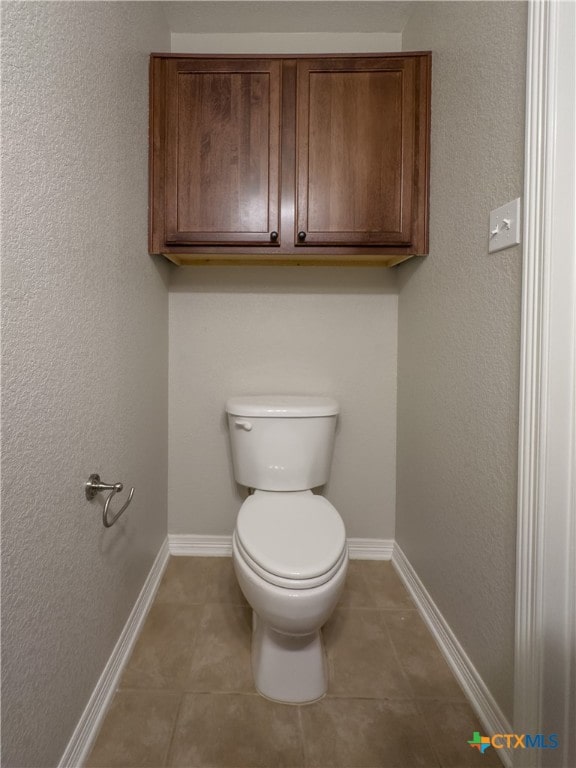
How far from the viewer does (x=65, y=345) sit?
84cm

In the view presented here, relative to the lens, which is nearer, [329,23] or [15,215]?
[15,215]

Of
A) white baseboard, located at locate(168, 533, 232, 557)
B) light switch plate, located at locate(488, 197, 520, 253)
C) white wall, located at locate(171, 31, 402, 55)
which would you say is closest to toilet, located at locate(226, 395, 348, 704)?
white baseboard, located at locate(168, 533, 232, 557)

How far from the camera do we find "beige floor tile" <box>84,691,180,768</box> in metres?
0.93

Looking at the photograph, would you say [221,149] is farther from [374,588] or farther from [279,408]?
[374,588]

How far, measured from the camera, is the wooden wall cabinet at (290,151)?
1.41m

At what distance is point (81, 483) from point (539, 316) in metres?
1.09

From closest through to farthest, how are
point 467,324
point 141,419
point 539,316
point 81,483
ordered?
point 539,316 → point 81,483 → point 467,324 → point 141,419

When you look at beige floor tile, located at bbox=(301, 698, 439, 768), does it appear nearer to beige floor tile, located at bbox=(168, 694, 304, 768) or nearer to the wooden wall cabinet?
beige floor tile, located at bbox=(168, 694, 304, 768)

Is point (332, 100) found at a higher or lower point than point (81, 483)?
A: higher

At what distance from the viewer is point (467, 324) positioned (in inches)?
44.6

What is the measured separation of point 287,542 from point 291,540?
2 cm

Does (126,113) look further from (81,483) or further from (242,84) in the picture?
(81,483)

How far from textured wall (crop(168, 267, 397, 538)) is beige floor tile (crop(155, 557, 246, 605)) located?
0.47 ft

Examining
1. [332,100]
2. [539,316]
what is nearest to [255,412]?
[539,316]
